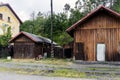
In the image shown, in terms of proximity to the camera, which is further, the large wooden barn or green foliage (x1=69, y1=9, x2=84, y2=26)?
green foliage (x1=69, y1=9, x2=84, y2=26)

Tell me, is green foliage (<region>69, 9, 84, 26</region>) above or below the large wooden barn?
above

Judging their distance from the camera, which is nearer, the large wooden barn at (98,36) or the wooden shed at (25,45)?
the large wooden barn at (98,36)

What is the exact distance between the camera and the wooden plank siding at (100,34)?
2969 centimetres

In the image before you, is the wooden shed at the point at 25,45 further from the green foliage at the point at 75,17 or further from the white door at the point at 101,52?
the green foliage at the point at 75,17

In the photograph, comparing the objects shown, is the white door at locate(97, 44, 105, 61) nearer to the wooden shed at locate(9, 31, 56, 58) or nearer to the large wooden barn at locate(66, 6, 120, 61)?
the large wooden barn at locate(66, 6, 120, 61)

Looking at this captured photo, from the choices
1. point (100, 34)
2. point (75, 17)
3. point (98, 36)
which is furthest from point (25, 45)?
point (75, 17)

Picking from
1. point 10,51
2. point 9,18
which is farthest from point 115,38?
point 9,18

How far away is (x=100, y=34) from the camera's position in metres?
30.2

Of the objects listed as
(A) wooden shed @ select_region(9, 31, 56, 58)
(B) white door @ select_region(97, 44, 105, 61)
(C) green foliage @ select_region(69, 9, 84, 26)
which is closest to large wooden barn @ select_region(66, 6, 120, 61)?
(B) white door @ select_region(97, 44, 105, 61)

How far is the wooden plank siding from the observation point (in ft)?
97.4

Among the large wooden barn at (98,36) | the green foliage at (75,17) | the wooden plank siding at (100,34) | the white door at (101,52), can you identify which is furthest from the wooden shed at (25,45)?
the green foliage at (75,17)

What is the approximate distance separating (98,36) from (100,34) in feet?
0.99

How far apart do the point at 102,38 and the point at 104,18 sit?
2.12m

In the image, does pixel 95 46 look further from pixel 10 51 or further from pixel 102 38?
pixel 10 51
